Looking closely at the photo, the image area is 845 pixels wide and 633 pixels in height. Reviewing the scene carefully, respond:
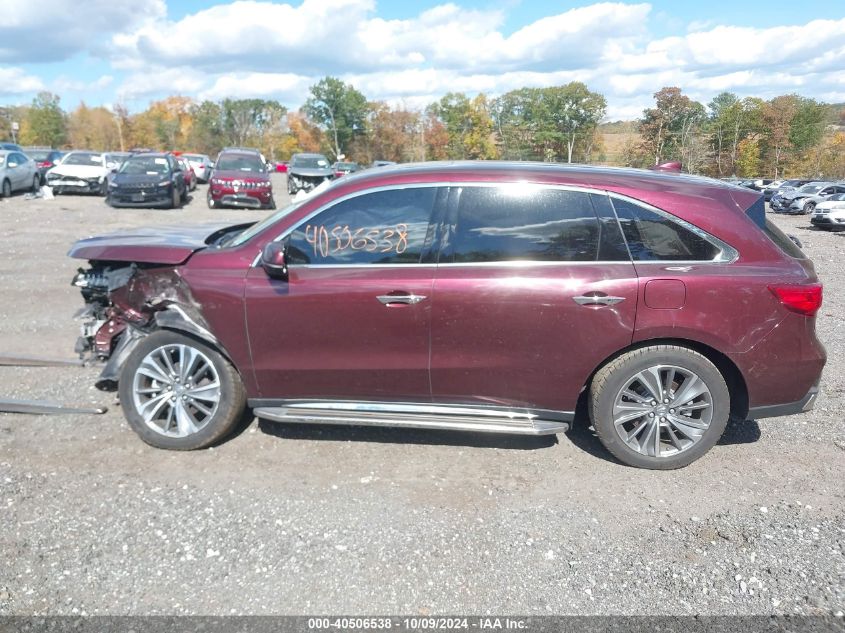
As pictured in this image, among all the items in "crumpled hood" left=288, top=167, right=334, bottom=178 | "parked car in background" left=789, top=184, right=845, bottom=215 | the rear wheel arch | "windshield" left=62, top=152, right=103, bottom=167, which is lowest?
"parked car in background" left=789, top=184, right=845, bottom=215

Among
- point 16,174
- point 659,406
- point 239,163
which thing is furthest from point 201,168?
point 659,406

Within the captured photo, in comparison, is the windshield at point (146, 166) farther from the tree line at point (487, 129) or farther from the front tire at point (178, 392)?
the front tire at point (178, 392)

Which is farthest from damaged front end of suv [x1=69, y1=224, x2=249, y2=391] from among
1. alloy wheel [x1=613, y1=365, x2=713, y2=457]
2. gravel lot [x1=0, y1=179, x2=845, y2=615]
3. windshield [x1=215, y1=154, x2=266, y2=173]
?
windshield [x1=215, y1=154, x2=266, y2=173]

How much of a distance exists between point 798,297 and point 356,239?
8.66 ft

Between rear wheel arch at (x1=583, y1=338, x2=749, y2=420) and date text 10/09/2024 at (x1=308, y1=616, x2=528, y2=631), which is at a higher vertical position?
rear wheel arch at (x1=583, y1=338, x2=749, y2=420)

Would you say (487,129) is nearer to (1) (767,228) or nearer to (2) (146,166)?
(2) (146,166)

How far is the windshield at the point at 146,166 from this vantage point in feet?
60.0

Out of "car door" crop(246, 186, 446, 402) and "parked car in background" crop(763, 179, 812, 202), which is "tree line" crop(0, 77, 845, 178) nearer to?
"parked car in background" crop(763, 179, 812, 202)

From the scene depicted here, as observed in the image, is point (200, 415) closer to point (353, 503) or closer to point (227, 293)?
point (227, 293)

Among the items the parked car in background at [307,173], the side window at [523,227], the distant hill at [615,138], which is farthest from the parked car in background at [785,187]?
the side window at [523,227]

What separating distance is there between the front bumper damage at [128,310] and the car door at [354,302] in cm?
46

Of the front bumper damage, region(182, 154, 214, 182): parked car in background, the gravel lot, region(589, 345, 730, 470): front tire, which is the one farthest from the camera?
region(182, 154, 214, 182): parked car in background

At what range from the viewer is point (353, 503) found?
3.56 metres

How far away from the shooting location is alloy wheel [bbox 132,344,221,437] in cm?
407
